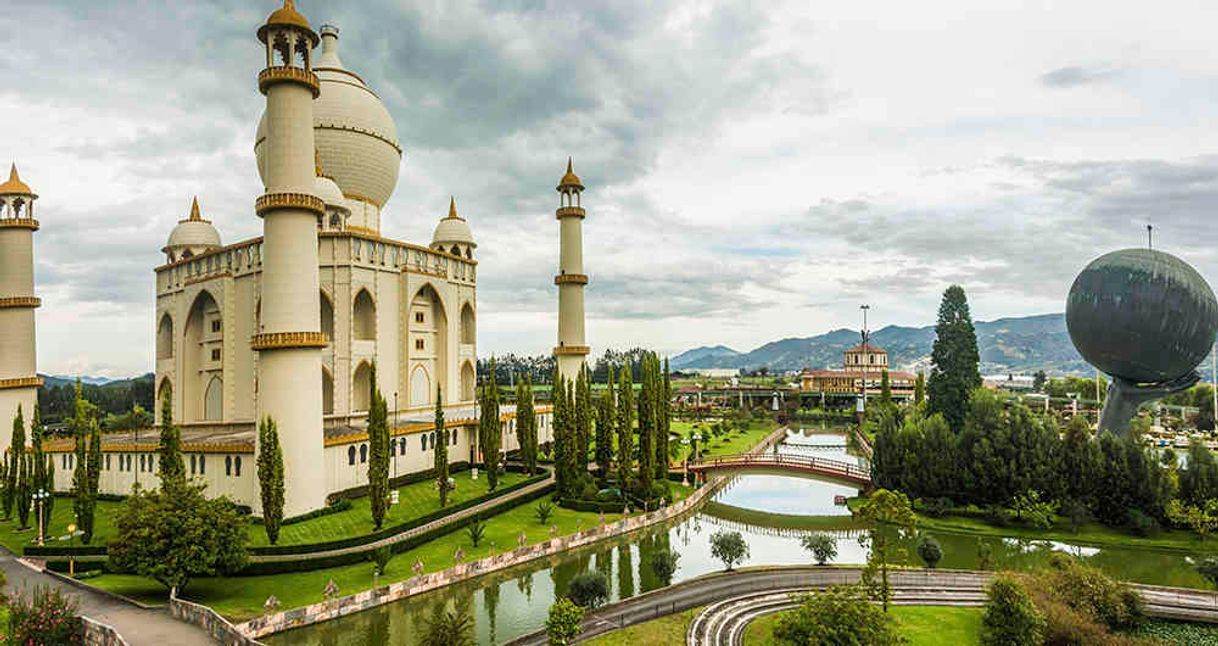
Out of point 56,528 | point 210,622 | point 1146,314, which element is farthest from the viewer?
point 1146,314

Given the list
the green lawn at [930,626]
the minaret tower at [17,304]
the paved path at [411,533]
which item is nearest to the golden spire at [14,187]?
the minaret tower at [17,304]

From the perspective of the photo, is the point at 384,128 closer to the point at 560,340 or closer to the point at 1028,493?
the point at 560,340

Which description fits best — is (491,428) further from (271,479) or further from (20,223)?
(20,223)

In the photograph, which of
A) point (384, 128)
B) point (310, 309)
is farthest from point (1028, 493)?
point (384, 128)

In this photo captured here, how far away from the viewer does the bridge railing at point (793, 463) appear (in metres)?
41.6

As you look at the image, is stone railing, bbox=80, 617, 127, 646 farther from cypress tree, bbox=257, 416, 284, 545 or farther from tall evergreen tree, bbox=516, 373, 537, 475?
tall evergreen tree, bbox=516, 373, 537, 475

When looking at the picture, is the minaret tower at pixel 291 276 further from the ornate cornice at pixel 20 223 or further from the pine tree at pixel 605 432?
the ornate cornice at pixel 20 223

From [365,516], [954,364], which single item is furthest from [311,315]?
[954,364]

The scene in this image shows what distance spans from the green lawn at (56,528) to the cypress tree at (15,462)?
0.77 meters

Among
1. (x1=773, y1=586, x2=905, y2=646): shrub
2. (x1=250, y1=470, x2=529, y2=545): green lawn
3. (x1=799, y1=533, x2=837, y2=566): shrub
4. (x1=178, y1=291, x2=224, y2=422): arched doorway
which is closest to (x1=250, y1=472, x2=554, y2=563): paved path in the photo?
(x1=250, y1=470, x2=529, y2=545): green lawn

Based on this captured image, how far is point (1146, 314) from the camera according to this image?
33312 millimetres

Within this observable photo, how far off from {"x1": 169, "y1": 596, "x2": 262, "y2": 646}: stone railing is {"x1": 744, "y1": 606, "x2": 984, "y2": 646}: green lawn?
13.5 metres

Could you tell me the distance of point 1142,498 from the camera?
32.2 metres

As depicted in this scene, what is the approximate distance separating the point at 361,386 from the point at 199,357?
1124 cm
